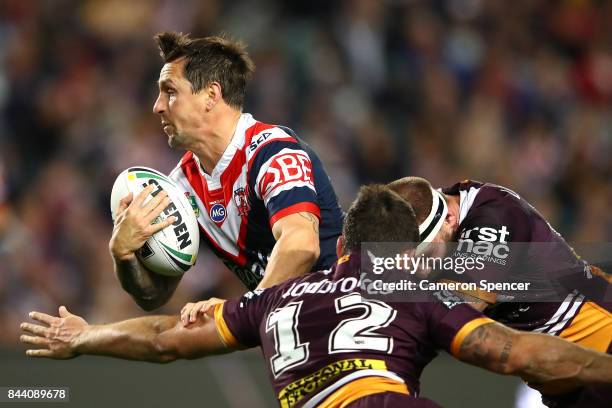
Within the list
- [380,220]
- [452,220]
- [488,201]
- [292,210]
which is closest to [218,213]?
[292,210]

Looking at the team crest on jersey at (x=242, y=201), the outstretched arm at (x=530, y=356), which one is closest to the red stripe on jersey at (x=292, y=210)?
the team crest on jersey at (x=242, y=201)

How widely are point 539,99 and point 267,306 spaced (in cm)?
782

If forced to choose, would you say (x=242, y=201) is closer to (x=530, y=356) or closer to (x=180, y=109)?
(x=180, y=109)

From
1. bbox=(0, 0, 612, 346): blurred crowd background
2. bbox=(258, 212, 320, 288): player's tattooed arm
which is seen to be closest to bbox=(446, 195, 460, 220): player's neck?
bbox=(258, 212, 320, 288): player's tattooed arm

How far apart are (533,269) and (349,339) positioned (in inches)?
53.4

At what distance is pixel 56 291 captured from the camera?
9.67 m

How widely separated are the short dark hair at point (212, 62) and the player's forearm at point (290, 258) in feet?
3.47

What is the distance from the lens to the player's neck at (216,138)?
5.76m

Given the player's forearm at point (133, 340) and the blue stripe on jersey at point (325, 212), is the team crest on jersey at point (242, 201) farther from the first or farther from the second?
the player's forearm at point (133, 340)

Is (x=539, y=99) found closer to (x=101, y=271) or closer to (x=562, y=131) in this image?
(x=562, y=131)

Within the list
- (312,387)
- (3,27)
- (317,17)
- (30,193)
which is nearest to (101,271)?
(30,193)

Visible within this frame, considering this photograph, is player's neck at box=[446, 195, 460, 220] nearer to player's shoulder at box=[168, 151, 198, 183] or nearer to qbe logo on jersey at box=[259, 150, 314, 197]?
qbe logo on jersey at box=[259, 150, 314, 197]

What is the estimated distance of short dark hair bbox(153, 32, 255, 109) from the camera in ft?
19.1

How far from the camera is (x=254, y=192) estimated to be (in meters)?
5.64
